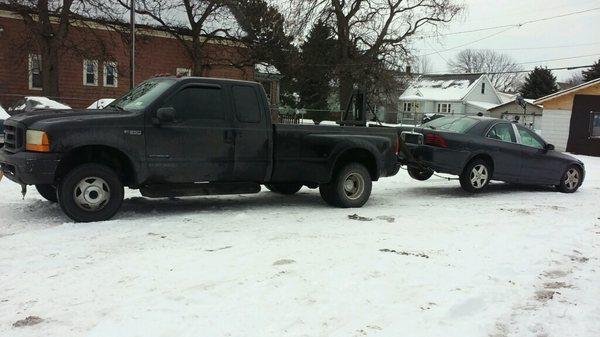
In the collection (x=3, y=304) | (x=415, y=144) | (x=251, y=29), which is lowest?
(x=3, y=304)

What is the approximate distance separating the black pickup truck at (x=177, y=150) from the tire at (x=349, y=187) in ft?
0.05

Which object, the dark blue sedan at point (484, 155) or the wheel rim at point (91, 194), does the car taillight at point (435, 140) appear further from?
the wheel rim at point (91, 194)

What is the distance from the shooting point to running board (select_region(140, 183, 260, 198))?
735 centimetres

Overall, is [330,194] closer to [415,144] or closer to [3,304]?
[415,144]

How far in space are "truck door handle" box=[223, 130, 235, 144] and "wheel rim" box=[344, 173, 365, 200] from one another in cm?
216

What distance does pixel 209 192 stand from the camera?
7.71 metres

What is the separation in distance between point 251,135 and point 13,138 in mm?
3084

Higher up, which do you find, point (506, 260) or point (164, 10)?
point (164, 10)

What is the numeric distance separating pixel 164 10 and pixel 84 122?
27424 millimetres

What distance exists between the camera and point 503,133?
449 inches

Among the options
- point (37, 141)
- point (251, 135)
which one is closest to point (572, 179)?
point (251, 135)

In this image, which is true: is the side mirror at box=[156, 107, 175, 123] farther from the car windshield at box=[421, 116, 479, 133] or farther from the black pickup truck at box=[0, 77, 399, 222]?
the car windshield at box=[421, 116, 479, 133]

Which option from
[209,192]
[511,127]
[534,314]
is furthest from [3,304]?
[511,127]

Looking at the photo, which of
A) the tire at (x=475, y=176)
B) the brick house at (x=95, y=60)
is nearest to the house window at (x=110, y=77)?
the brick house at (x=95, y=60)
